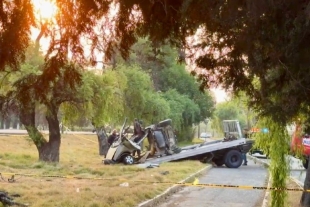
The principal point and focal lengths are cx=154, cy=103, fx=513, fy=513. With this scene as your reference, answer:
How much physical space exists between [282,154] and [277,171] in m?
0.33

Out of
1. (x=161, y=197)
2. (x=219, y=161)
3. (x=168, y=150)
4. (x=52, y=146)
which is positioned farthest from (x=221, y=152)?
(x=161, y=197)

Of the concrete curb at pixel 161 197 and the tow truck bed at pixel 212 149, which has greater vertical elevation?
the tow truck bed at pixel 212 149

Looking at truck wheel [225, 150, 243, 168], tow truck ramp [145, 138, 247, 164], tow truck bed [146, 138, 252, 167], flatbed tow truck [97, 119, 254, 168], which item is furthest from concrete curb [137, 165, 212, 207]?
truck wheel [225, 150, 243, 168]

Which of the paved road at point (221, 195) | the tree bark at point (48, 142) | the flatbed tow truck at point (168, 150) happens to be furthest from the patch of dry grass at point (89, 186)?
the tree bark at point (48, 142)

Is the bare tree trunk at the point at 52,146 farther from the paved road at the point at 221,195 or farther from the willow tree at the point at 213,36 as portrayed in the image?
the willow tree at the point at 213,36

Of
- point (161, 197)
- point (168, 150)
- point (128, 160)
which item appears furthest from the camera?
point (168, 150)

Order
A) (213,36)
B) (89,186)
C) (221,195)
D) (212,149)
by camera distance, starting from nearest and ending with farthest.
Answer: (213,36) → (89,186) → (221,195) → (212,149)

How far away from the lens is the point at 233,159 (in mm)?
23203

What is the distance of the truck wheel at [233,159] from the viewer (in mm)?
23094

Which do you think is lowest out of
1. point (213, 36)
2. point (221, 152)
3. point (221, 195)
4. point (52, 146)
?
point (221, 195)

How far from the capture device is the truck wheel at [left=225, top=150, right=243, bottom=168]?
2309 centimetres

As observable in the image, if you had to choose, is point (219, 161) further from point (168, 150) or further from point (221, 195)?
point (221, 195)

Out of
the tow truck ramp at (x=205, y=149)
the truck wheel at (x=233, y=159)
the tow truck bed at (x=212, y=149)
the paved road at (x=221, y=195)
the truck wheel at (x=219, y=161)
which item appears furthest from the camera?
the truck wheel at (x=219, y=161)

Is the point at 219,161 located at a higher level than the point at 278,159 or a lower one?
lower
